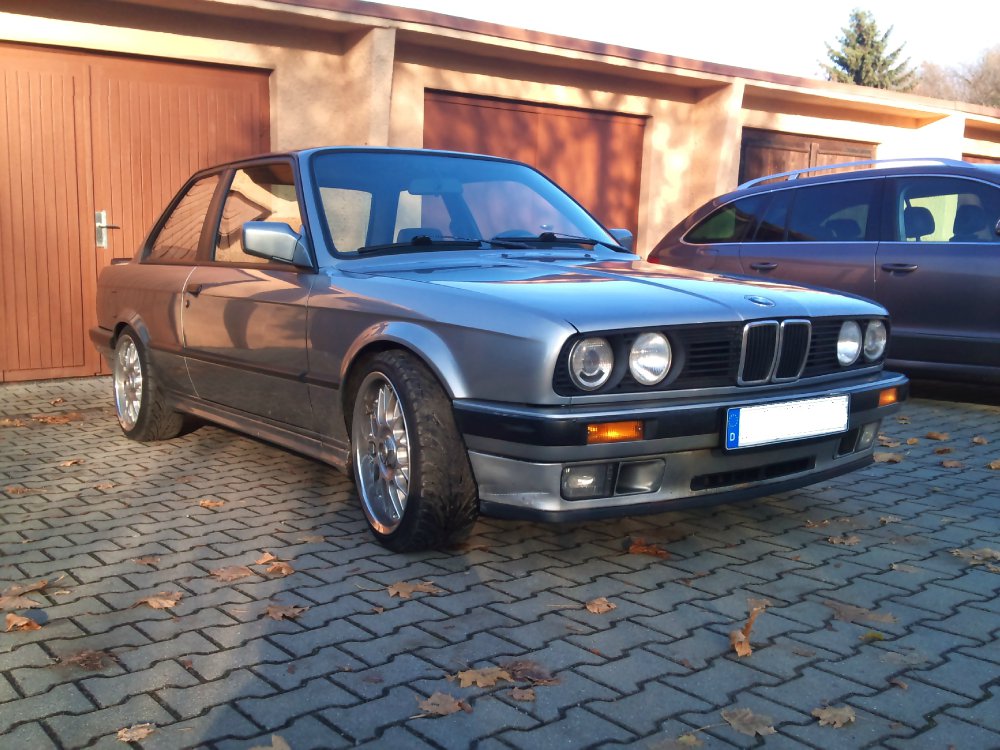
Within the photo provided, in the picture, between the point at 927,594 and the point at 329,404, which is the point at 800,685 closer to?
the point at 927,594

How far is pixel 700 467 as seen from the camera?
3.46 m

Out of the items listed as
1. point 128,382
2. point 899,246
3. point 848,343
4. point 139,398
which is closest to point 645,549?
point 848,343

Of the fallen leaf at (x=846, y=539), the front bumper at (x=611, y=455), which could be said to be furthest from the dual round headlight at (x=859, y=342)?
the fallen leaf at (x=846, y=539)

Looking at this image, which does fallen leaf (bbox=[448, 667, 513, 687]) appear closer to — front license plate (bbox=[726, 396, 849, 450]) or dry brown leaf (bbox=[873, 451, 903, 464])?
front license plate (bbox=[726, 396, 849, 450])

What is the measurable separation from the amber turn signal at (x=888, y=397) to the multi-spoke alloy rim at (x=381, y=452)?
192cm

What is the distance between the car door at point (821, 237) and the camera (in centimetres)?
726

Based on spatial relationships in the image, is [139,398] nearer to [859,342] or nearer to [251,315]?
[251,315]

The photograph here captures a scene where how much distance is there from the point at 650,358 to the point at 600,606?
830 millimetres

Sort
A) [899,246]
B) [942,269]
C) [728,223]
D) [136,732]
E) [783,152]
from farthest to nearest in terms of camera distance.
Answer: [783,152], [728,223], [899,246], [942,269], [136,732]

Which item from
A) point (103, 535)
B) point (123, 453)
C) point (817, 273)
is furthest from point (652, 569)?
point (817, 273)

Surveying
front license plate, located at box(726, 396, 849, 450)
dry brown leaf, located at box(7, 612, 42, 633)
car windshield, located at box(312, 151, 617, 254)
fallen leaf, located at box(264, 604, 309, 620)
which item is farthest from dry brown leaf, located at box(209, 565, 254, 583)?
front license plate, located at box(726, 396, 849, 450)

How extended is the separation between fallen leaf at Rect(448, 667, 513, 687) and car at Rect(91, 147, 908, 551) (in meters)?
0.68

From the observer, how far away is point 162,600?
11.0 feet

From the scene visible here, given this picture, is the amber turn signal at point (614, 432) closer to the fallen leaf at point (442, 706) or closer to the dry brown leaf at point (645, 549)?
the dry brown leaf at point (645, 549)
